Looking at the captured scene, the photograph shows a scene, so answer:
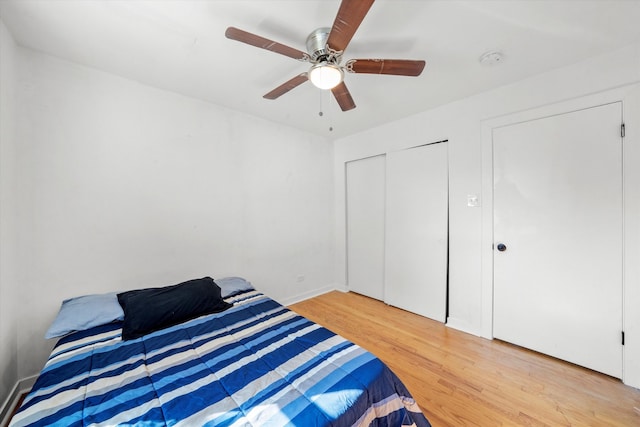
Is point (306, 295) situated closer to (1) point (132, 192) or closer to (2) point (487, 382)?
(2) point (487, 382)

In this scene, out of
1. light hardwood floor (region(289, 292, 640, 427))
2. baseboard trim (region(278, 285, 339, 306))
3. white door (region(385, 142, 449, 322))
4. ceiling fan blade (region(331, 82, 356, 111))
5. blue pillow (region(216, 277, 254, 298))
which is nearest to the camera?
light hardwood floor (region(289, 292, 640, 427))

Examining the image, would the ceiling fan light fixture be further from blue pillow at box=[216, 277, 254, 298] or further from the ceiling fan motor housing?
blue pillow at box=[216, 277, 254, 298]

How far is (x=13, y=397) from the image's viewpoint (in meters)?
1.62

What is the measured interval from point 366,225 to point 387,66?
94.0 inches

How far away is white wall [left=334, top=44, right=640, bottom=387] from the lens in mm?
1771

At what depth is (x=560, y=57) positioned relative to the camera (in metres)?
1.88

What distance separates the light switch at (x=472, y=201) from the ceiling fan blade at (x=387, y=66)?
1.56 m

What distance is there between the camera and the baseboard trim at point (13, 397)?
1498 mm

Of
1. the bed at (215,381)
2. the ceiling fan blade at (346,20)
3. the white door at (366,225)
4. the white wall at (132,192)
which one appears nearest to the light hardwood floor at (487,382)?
the bed at (215,381)

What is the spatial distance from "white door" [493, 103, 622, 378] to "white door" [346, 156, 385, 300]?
4.56 feet

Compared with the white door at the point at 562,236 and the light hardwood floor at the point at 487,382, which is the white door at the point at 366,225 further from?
the white door at the point at 562,236

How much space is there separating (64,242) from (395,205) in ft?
11.0

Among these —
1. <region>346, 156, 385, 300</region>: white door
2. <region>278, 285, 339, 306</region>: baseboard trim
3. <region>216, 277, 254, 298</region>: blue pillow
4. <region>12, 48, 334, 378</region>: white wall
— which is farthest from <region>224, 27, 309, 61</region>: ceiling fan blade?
<region>278, 285, 339, 306</region>: baseboard trim

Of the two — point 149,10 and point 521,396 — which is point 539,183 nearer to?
point 521,396
